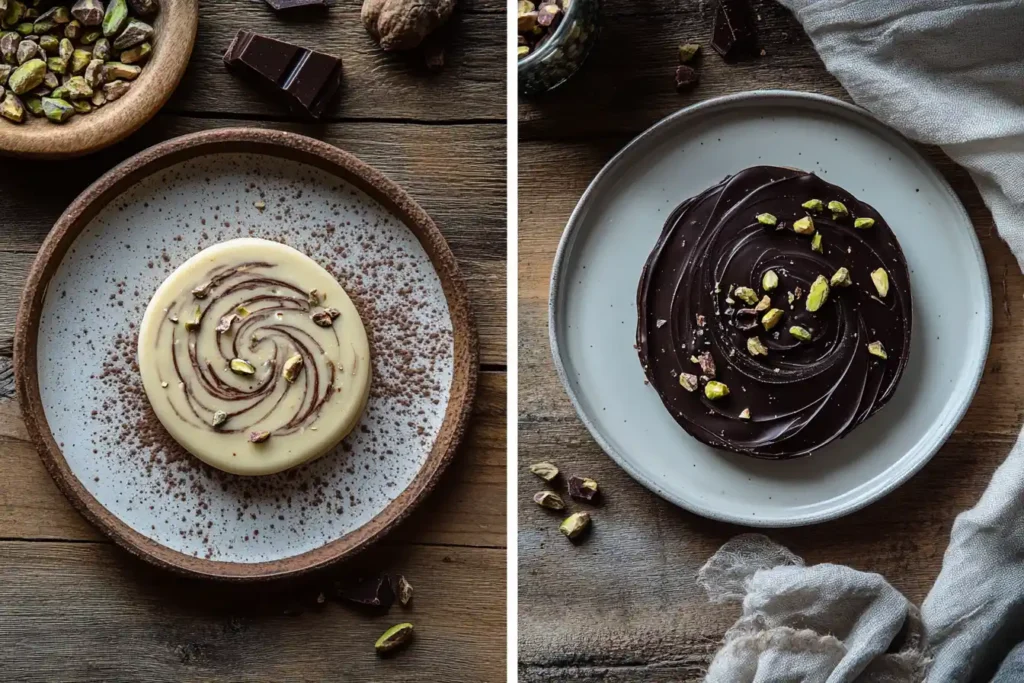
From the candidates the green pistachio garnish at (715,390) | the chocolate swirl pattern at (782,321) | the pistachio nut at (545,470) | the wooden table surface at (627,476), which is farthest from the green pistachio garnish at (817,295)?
the pistachio nut at (545,470)

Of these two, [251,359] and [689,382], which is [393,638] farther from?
[689,382]

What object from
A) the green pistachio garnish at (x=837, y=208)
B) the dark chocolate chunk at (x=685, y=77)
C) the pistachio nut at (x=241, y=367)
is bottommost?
the pistachio nut at (x=241, y=367)

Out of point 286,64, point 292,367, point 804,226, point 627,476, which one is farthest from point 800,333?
point 286,64

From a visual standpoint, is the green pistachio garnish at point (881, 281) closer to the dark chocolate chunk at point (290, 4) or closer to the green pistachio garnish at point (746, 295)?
the green pistachio garnish at point (746, 295)

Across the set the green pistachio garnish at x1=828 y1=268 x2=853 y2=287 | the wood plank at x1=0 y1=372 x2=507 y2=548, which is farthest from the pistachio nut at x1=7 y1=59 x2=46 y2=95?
the green pistachio garnish at x1=828 y1=268 x2=853 y2=287

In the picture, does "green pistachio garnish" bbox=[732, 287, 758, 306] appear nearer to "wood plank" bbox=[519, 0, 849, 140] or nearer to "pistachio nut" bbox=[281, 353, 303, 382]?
"wood plank" bbox=[519, 0, 849, 140]
